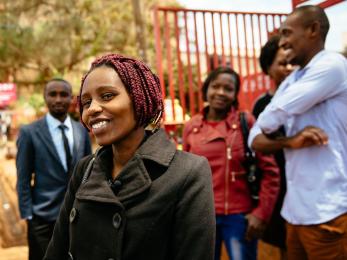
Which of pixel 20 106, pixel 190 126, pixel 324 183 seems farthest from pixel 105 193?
pixel 20 106

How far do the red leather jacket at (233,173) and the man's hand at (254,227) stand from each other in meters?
0.04

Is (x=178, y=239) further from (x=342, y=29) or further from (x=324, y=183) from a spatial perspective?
(x=342, y=29)

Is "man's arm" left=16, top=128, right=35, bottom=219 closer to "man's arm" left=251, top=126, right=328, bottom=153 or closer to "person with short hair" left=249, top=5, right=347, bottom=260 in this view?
"man's arm" left=251, top=126, right=328, bottom=153

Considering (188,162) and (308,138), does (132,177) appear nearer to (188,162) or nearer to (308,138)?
(188,162)

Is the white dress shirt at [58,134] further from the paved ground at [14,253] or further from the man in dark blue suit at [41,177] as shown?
the paved ground at [14,253]

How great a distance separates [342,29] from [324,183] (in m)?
1.44

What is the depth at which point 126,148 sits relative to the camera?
1.50m

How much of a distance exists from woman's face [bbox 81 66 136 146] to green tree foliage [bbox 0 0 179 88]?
1634cm

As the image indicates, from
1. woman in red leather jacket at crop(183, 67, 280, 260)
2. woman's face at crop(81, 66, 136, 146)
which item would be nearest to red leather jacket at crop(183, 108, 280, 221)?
woman in red leather jacket at crop(183, 67, 280, 260)

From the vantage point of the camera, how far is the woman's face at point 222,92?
9.12 ft

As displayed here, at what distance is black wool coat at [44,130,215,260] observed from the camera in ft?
4.32

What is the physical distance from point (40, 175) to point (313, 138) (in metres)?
2.26

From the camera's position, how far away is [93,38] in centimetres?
1956

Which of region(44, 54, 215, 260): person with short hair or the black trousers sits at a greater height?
region(44, 54, 215, 260): person with short hair
